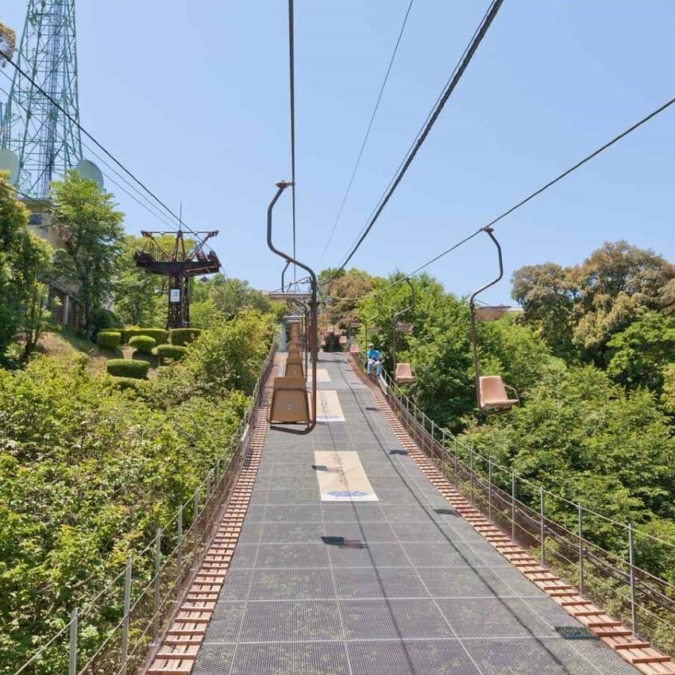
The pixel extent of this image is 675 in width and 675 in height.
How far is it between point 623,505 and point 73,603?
45.4 feet

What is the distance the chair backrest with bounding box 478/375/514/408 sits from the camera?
938 centimetres

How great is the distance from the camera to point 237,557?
1062 centimetres

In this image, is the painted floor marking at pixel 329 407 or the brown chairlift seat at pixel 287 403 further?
the painted floor marking at pixel 329 407

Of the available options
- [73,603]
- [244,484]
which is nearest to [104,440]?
[244,484]

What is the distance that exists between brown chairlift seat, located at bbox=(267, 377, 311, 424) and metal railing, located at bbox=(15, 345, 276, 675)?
7.01ft

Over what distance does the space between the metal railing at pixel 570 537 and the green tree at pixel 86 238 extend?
75.9 ft

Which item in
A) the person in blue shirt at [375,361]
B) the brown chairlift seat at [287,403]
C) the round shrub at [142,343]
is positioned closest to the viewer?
the brown chairlift seat at [287,403]

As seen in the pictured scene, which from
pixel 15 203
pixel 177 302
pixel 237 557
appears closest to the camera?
pixel 237 557

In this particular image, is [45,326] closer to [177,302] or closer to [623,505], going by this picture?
[177,302]

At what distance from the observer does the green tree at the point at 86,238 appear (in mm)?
33062

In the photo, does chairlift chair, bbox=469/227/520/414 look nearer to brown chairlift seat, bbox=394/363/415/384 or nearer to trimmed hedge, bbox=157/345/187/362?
brown chairlift seat, bbox=394/363/415/384

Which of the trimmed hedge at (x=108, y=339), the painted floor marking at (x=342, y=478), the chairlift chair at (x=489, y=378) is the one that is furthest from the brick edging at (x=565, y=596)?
the trimmed hedge at (x=108, y=339)

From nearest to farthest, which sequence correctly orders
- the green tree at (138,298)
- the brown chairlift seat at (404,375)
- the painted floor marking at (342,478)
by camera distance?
the painted floor marking at (342,478)
the brown chairlift seat at (404,375)
the green tree at (138,298)

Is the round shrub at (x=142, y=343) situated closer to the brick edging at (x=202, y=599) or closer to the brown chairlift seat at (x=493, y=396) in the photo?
the brick edging at (x=202, y=599)
